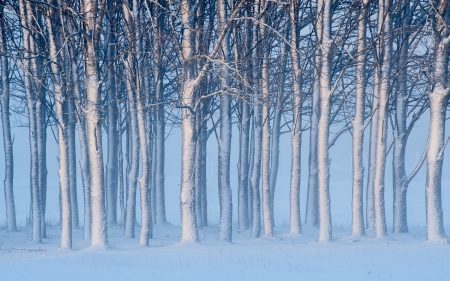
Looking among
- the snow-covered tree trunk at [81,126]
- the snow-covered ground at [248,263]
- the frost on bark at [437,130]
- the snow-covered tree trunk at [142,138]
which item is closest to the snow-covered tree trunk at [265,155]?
the snow-covered ground at [248,263]

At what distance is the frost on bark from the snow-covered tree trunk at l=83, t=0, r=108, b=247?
8130 mm

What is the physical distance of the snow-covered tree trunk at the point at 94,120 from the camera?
39.7 feet

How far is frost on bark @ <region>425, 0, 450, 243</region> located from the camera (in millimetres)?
11992

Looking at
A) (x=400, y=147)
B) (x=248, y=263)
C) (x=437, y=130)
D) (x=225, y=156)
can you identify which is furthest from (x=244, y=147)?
(x=248, y=263)

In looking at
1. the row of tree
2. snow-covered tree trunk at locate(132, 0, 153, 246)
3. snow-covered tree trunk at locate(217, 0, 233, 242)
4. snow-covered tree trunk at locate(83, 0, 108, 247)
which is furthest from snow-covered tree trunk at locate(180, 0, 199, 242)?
snow-covered tree trunk at locate(83, 0, 108, 247)

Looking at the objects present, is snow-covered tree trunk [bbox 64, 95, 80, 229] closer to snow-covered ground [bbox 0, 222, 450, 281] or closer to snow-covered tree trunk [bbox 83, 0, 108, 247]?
snow-covered tree trunk [bbox 83, 0, 108, 247]

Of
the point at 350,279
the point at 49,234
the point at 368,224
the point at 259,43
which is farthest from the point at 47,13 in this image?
the point at 368,224

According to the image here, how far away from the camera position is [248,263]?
32.9 feet

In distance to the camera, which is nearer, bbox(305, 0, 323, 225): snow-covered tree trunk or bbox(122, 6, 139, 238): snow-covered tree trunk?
bbox(122, 6, 139, 238): snow-covered tree trunk

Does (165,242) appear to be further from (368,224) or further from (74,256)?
(368,224)

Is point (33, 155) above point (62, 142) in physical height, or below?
below

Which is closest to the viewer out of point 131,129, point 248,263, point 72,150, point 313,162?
point 248,263

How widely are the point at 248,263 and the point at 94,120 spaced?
522cm

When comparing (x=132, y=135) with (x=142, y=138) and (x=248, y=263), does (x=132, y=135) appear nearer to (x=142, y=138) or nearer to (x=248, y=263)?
(x=142, y=138)
